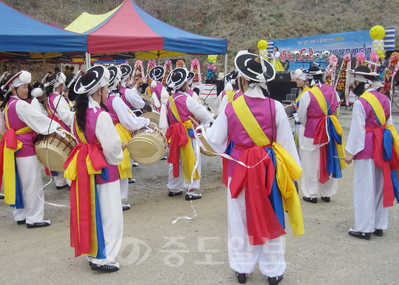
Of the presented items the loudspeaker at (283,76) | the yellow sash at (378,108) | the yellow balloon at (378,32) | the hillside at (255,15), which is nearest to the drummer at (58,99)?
the yellow sash at (378,108)

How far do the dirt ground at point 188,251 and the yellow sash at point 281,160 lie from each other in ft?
2.37

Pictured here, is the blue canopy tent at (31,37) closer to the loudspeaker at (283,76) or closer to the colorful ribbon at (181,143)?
the colorful ribbon at (181,143)

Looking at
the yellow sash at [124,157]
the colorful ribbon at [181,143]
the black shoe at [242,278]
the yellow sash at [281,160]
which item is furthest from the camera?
the colorful ribbon at [181,143]

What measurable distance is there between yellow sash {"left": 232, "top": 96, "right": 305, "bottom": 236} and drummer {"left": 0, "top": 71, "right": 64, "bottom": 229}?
7.32 ft

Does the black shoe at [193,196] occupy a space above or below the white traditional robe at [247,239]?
below

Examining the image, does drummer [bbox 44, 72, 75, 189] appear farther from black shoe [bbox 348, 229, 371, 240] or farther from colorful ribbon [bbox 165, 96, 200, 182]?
black shoe [bbox 348, 229, 371, 240]

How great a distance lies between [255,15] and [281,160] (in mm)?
41276

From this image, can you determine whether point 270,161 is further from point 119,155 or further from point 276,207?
point 119,155

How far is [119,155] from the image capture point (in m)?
3.11

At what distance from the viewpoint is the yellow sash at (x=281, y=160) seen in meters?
2.84

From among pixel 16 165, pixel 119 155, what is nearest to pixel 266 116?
pixel 119 155

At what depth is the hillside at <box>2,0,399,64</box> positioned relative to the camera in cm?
3584

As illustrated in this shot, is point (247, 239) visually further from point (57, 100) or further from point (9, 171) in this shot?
point (57, 100)

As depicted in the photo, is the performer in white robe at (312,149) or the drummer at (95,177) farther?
the performer in white robe at (312,149)
